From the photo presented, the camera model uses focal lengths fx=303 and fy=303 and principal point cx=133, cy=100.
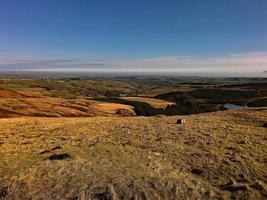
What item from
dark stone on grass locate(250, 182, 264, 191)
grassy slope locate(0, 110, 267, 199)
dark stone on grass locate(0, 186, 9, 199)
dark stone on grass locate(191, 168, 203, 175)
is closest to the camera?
dark stone on grass locate(0, 186, 9, 199)

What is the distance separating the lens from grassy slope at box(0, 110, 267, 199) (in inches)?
605

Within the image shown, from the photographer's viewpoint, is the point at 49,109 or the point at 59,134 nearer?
the point at 59,134

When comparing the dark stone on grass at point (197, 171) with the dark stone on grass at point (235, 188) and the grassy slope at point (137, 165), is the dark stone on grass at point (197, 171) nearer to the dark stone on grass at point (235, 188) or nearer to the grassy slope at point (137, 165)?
the grassy slope at point (137, 165)

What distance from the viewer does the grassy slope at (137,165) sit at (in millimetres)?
15375

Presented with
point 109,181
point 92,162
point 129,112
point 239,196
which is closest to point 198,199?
point 239,196

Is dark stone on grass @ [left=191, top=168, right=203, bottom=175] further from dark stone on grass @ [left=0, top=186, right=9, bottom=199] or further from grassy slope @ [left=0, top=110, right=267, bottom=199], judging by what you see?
dark stone on grass @ [left=0, top=186, right=9, bottom=199]

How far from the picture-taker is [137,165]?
61.6ft

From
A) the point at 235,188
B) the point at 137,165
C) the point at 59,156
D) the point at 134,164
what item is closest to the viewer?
the point at 235,188

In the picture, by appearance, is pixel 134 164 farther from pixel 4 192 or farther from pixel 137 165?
pixel 4 192

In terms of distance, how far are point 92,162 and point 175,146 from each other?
7382 mm

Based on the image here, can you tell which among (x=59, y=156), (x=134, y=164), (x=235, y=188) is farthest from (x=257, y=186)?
(x=59, y=156)

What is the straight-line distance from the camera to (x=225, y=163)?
760 inches

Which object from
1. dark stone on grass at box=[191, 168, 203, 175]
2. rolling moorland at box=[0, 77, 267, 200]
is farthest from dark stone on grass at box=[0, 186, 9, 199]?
dark stone on grass at box=[191, 168, 203, 175]

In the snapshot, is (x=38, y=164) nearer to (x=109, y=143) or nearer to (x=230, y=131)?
(x=109, y=143)
